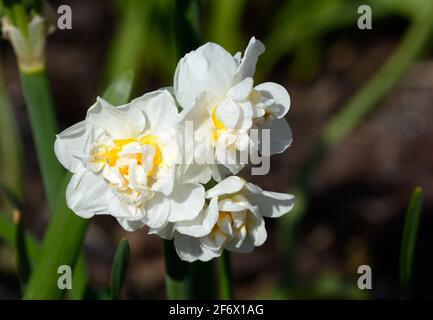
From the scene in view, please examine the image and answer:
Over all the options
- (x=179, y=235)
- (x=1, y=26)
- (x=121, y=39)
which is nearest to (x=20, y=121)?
(x=121, y=39)

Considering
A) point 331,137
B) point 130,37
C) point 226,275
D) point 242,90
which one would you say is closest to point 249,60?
point 242,90

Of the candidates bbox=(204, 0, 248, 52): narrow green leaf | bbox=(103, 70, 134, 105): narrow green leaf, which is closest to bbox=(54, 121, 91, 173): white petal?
bbox=(103, 70, 134, 105): narrow green leaf

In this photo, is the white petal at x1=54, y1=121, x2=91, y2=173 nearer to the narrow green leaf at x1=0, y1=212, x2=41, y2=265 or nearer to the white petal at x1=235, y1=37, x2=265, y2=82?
the white petal at x1=235, y1=37, x2=265, y2=82

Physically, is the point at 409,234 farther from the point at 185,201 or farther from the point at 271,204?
→ the point at 185,201

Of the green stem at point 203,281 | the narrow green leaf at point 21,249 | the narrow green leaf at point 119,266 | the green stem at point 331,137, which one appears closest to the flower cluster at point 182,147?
the narrow green leaf at point 119,266

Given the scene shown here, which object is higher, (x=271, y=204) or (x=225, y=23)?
(x=225, y=23)

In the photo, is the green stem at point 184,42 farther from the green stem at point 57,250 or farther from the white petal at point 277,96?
the white petal at point 277,96
